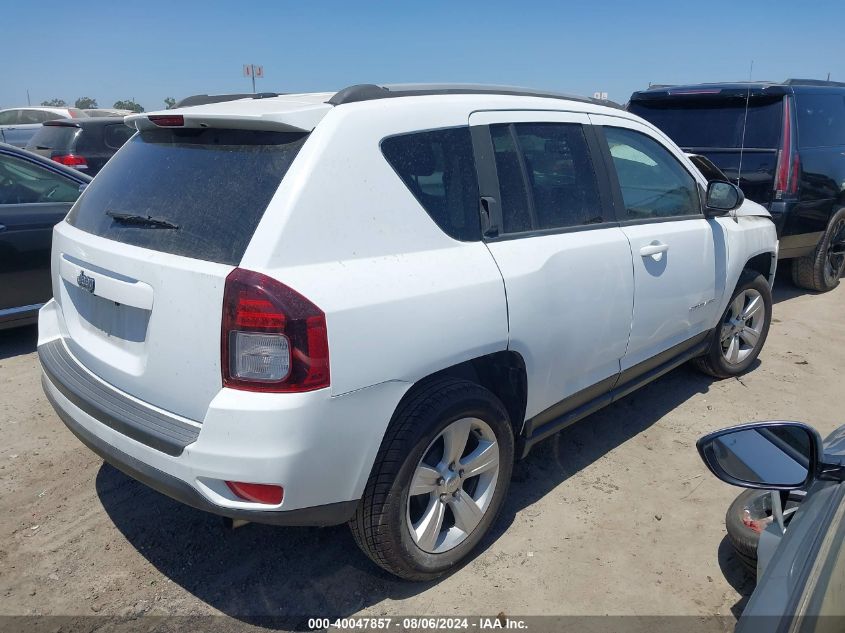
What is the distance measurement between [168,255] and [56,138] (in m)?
9.67

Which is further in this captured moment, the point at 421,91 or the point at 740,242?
the point at 740,242

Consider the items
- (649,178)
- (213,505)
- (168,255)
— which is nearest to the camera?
(213,505)

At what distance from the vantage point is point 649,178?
390 centimetres

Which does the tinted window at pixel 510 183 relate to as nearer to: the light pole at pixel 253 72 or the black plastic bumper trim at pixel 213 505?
the black plastic bumper trim at pixel 213 505

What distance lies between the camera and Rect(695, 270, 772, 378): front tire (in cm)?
468

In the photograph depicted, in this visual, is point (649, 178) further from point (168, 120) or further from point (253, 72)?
point (253, 72)

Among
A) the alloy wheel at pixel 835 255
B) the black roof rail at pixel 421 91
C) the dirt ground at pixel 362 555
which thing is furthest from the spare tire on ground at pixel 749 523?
the alloy wheel at pixel 835 255

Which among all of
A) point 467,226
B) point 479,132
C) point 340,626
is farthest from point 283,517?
point 479,132

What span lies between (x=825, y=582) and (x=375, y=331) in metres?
1.41

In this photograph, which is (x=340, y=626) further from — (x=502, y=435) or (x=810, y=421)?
(x=810, y=421)

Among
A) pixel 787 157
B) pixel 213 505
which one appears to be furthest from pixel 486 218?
pixel 787 157

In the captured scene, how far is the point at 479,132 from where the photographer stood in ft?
9.37

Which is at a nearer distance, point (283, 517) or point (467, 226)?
point (283, 517)

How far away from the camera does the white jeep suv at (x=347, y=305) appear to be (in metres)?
2.17
